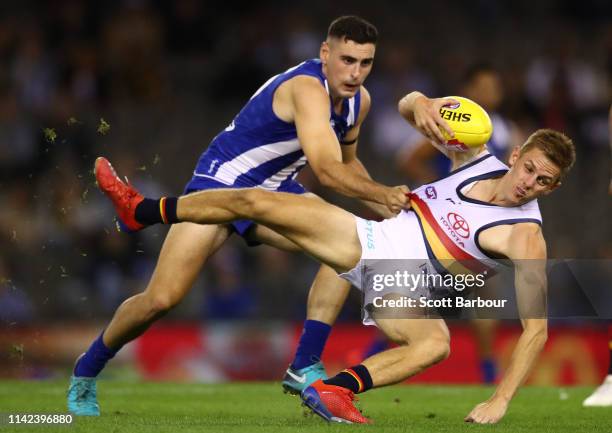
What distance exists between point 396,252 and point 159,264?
5.73ft

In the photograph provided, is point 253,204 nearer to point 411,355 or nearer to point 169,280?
point 169,280

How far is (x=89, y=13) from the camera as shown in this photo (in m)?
16.6

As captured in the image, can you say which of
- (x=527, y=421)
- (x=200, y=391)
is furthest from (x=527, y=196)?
(x=200, y=391)

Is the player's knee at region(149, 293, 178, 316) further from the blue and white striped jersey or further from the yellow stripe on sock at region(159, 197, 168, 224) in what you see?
the blue and white striped jersey

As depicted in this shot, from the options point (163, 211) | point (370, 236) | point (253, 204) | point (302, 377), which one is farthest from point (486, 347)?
point (163, 211)

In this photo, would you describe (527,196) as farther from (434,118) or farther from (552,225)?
(552,225)

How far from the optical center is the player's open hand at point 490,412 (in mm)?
6941

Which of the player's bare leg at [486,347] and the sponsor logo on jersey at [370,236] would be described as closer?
the sponsor logo on jersey at [370,236]

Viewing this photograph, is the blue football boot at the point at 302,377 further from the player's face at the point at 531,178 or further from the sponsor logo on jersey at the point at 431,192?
the player's face at the point at 531,178

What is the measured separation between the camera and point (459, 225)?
7.40 m

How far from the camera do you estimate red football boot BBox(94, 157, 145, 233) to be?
24.8 feet

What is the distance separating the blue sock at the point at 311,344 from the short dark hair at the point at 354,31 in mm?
1986

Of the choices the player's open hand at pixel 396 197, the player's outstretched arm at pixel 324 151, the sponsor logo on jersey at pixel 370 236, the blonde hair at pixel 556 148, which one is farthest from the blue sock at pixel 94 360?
the blonde hair at pixel 556 148

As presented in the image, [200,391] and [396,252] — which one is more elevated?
[396,252]
